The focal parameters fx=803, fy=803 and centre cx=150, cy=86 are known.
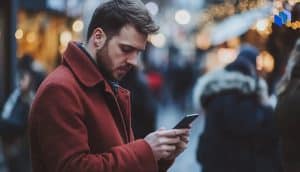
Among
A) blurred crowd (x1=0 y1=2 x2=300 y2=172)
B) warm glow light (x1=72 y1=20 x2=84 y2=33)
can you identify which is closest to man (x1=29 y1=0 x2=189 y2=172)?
blurred crowd (x1=0 y1=2 x2=300 y2=172)

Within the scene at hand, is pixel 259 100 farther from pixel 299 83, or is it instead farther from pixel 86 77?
pixel 86 77

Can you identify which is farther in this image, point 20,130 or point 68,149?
point 20,130

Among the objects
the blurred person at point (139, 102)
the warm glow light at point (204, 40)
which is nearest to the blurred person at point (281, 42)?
the blurred person at point (139, 102)

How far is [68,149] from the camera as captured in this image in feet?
10.0

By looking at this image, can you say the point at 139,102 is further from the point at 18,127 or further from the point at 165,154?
the point at 165,154

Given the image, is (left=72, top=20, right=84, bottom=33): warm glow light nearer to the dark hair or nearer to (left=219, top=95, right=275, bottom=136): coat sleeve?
(left=219, top=95, right=275, bottom=136): coat sleeve

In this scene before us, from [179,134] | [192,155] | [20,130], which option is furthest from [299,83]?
[192,155]

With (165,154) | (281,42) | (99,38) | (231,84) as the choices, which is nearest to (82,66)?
(99,38)

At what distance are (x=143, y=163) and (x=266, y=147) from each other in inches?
136

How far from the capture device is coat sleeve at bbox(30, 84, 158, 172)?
3.05 metres

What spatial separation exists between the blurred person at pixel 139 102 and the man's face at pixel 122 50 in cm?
436

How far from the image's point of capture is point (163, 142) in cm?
318

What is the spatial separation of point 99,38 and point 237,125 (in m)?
3.42

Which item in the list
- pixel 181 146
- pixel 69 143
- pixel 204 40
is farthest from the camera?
pixel 204 40
